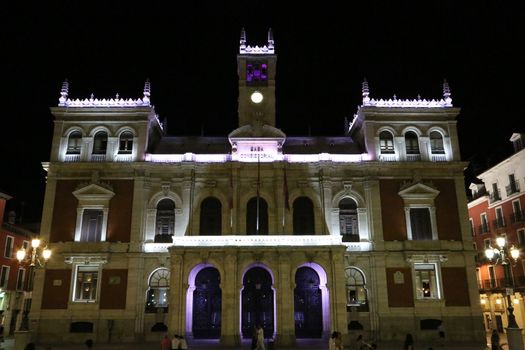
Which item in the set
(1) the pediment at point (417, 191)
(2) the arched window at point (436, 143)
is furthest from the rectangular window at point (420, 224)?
(2) the arched window at point (436, 143)

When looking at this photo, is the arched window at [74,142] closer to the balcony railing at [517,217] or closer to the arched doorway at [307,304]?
the arched doorway at [307,304]

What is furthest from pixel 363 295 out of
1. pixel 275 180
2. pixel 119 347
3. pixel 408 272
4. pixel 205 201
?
pixel 119 347

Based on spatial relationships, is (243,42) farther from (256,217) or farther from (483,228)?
(483,228)

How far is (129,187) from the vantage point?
3631 cm

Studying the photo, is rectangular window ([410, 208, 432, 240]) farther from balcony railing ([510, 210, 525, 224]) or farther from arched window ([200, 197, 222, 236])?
arched window ([200, 197, 222, 236])

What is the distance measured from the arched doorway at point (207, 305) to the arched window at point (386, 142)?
16.4m

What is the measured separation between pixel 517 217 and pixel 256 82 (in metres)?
25.9

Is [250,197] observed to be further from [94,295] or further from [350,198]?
[94,295]

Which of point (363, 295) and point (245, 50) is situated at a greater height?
point (245, 50)

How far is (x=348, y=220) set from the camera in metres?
36.6

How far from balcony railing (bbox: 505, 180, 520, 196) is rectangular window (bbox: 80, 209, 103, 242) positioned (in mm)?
35379

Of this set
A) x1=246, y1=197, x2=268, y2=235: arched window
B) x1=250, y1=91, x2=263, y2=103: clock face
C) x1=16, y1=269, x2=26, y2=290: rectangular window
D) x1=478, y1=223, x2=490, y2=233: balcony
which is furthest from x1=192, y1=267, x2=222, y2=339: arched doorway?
x1=478, y1=223, x2=490, y2=233: balcony

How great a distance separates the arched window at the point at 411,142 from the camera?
38.0 meters

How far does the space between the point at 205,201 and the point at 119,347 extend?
12.2 m
